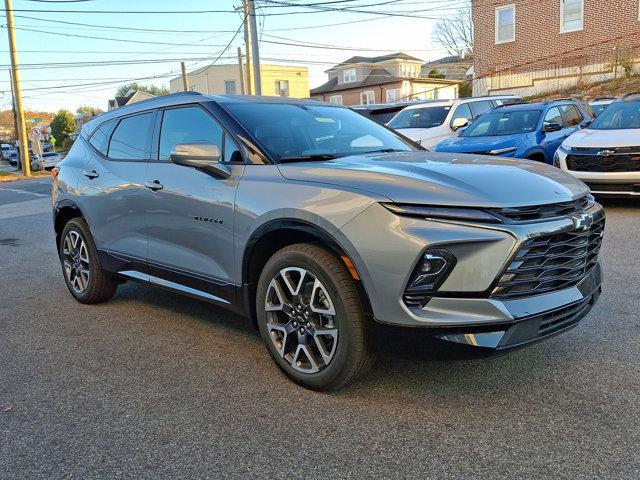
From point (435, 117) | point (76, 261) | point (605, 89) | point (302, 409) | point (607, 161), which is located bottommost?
point (302, 409)

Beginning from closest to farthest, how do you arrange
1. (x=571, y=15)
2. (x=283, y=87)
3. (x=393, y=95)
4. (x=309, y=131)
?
(x=309, y=131), (x=571, y=15), (x=393, y=95), (x=283, y=87)

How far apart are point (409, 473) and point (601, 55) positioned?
87.9ft

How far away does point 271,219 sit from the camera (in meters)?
3.43

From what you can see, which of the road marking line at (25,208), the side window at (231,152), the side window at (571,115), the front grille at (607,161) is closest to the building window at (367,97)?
the road marking line at (25,208)

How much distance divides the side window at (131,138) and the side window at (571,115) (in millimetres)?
9058

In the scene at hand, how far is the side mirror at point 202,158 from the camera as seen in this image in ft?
12.2

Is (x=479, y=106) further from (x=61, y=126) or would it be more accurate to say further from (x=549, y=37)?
(x=61, y=126)

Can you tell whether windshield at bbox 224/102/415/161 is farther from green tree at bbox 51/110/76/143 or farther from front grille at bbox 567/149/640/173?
green tree at bbox 51/110/76/143

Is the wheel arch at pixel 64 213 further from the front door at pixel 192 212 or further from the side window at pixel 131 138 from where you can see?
the front door at pixel 192 212

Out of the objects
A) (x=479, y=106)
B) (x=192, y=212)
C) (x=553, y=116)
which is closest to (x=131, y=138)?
(x=192, y=212)

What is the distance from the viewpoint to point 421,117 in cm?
1430

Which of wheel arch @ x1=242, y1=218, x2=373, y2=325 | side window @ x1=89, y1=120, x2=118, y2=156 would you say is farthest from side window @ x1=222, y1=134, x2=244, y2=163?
side window @ x1=89, y1=120, x2=118, y2=156

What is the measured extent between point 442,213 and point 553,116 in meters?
9.24

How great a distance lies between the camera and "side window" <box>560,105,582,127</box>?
1138cm
